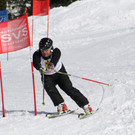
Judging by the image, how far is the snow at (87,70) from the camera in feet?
15.2

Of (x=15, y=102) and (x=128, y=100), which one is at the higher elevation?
(x=128, y=100)

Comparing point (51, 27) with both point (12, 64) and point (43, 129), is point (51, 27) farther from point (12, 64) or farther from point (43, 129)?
point (43, 129)

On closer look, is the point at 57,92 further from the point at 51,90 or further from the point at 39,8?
the point at 39,8

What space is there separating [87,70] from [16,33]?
14.4ft

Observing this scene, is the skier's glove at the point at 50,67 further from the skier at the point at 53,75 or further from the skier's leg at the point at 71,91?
the skier's leg at the point at 71,91

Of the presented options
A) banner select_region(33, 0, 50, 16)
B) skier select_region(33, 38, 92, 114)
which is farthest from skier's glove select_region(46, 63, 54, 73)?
banner select_region(33, 0, 50, 16)

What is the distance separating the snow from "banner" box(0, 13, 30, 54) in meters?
1.49

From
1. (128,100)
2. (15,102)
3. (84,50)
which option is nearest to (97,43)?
(84,50)

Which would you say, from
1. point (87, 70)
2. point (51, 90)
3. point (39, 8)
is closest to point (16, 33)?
point (51, 90)

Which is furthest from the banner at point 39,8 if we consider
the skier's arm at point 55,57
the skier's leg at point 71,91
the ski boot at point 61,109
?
the ski boot at point 61,109

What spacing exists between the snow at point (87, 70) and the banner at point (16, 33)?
1.49 meters

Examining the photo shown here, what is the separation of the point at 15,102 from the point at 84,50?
5.97 m

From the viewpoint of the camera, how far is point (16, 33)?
5.50 m

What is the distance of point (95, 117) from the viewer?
4.84 meters
